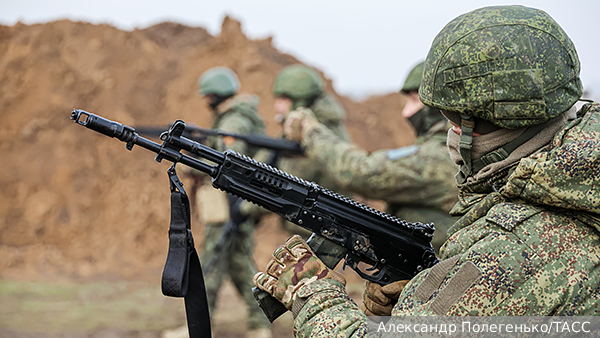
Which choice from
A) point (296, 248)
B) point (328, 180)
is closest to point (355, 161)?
point (328, 180)

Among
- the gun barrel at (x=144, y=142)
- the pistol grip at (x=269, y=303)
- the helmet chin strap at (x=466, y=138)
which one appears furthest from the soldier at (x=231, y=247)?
the helmet chin strap at (x=466, y=138)

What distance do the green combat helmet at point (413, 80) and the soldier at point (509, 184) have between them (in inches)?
78.0

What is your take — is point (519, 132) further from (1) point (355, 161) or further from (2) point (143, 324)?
(2) point (143, 324)

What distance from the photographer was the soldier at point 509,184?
144 cm

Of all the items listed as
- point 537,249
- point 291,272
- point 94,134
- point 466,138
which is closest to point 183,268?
point 291,272

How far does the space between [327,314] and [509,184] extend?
72 centimetres

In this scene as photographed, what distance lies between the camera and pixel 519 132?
5.45ft

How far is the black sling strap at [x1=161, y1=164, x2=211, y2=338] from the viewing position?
2406 mm

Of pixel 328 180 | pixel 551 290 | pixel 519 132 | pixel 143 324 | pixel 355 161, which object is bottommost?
pixel 551 290

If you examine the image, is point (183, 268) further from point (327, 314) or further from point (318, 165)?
point (318, 165)

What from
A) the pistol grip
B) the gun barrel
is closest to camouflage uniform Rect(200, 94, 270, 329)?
the gun barrel

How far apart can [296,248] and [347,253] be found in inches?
12.6

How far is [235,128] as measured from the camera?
19.7 feet

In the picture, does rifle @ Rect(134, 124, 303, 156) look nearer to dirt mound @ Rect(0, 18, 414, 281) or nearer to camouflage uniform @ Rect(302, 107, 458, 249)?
camouflage uniform @ Rect(302, 107, 458, 249)
